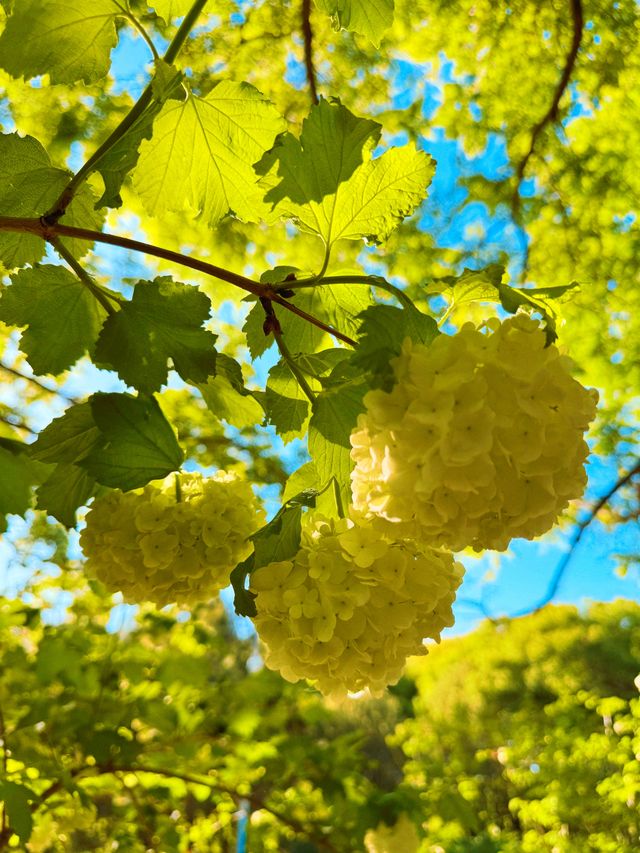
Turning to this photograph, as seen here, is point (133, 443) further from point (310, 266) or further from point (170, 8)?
point (310, 266)

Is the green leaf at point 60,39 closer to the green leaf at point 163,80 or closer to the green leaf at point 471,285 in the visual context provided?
the green leaf at point 163,80

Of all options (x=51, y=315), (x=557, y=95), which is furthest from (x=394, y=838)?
(x=557, y=95)

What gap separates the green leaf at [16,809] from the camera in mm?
1333

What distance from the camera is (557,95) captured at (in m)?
2.66

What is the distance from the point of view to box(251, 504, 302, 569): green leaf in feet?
2.19

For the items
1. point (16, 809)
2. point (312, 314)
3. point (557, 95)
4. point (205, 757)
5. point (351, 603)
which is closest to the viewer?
point (351, 603)

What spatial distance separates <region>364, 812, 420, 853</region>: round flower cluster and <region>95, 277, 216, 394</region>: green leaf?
2.12 metres

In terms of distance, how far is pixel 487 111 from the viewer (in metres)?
2.77

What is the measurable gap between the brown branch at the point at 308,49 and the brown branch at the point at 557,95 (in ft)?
2.90

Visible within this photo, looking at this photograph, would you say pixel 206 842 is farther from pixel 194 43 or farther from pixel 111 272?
pixel 194 43

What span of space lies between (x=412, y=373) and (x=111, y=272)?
7.83 feet

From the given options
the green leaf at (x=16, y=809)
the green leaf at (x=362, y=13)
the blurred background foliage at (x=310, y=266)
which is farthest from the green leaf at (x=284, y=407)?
the blurred background foliage at (x=310, y=266)

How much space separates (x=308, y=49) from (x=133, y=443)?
2278mm

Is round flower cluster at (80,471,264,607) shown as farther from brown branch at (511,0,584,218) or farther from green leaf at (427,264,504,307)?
brown branch at (511,0,584,218)
